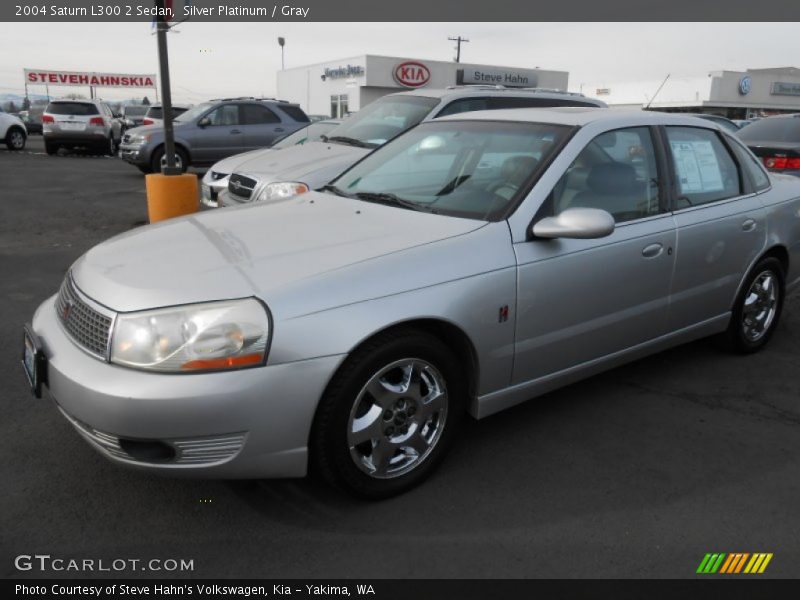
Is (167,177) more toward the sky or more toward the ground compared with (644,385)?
more toward the sky

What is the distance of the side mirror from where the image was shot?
2.99 meters

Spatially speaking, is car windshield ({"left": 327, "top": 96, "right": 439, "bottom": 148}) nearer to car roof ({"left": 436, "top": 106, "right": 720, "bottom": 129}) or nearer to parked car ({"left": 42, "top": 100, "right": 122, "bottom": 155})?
car roof ({"left": 436, "top": 106, "right": 720, "bottom": 129})

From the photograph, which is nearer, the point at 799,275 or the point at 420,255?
the point at 420,255

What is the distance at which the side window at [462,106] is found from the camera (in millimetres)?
7412

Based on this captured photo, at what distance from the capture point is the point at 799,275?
489 cm

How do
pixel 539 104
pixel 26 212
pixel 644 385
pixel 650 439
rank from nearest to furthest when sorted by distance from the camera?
pixel 650 439
pixel 644 385
pixel 539 104
pixel 26 212

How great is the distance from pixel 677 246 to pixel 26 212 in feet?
30.7

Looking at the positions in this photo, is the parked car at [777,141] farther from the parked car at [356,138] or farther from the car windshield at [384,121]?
the car windshield at [384,121]

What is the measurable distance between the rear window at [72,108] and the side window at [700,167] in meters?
19.3

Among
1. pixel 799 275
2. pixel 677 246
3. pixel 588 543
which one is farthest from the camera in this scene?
pixel 799 275

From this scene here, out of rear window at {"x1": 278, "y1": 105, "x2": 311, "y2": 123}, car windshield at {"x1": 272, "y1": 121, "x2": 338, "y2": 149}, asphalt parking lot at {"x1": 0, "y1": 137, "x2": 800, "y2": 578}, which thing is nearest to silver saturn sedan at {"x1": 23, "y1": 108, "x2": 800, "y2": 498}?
asphalt parking lot at {"x1": 0, "y1": 137, "x2": 800, "y2": 578}

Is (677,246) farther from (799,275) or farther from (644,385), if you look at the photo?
(799,275)

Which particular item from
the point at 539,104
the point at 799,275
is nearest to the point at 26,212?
the point at 539,104

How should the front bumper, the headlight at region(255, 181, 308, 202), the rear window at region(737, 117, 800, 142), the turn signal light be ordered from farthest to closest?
the rear window at region(737, 117, 800, 142)
the turn signal light
the headlight at region(255, 181, 308, 202)
the front bumper
